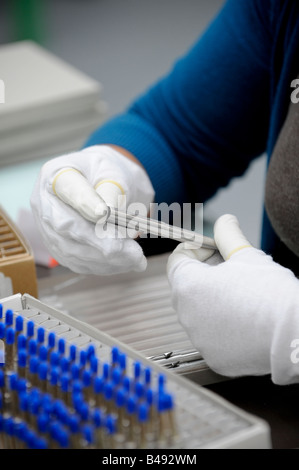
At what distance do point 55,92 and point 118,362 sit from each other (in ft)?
3.50

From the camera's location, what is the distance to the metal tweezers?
29.2 inches

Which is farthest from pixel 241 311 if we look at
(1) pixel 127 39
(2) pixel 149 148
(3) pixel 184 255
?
(1) pixel 127 39

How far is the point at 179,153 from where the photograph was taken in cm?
123

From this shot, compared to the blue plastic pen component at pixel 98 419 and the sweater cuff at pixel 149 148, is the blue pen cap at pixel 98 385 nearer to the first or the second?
the blue plastic pen component at pixel 98 419

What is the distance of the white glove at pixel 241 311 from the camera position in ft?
2.16

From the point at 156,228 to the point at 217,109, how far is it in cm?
48

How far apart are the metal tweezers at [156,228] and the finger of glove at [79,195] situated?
14mm

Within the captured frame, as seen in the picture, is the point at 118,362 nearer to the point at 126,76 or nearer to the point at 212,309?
the point at 212,309

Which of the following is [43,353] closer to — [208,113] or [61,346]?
[61,346]

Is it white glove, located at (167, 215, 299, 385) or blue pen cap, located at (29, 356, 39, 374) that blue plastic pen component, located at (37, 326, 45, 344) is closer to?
blue pen cap, located at (29, 356, 39, 374)

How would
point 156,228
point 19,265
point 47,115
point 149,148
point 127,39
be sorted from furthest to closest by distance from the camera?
point 127,39 < point 47,115 < point 149,148 < point 19,265 < point 156,228

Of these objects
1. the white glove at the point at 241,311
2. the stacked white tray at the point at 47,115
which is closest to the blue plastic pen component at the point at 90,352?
the white glove at the point at 241,311

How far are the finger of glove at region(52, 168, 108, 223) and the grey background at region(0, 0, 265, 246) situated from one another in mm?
1470

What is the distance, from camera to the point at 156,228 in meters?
0.74
